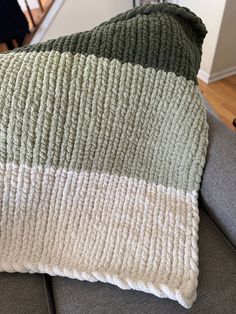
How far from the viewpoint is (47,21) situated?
2.31 meters

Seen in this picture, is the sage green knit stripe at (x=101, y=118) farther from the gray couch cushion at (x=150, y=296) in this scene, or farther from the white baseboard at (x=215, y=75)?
the white baseboard at (x=215, y=75)

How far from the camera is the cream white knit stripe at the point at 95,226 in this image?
0.70 metres

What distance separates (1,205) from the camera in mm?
776

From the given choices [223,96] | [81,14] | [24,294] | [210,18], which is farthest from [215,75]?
[24,294]

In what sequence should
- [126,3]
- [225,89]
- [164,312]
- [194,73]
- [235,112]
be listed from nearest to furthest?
1. [164,312]
2. [194,73]
3. [235,112]
4. [225,89]
5. [126,3]

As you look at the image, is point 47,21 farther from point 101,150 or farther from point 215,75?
point 101,150

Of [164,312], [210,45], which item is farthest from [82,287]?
[210,45]

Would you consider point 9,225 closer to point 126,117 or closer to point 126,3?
point 126,117

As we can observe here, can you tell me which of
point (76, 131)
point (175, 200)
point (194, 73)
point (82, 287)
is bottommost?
point (82, 287)

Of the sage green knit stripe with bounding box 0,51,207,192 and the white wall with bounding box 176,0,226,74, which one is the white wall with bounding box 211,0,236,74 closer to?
the white wall with bounding box 176,0,226,74

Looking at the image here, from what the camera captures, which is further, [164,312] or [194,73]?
[194,73]

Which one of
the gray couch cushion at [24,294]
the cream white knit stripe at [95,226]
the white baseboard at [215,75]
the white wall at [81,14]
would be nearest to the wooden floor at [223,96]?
the white baseboard at [215,75]

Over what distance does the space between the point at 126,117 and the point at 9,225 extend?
43cm

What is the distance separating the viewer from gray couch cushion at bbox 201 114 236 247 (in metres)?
0.73
